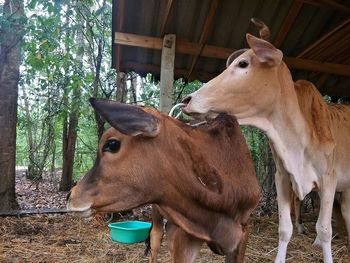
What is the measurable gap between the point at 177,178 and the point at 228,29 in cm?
363

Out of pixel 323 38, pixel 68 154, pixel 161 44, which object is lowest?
pixel 68 154

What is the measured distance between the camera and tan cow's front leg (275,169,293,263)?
12.3 feet

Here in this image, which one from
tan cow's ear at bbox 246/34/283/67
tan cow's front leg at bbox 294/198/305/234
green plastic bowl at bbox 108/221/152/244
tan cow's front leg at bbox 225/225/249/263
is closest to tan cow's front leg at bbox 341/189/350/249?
tan cow's front leg at bbox 294/198/305/234

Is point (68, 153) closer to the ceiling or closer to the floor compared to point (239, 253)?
closer to the floor

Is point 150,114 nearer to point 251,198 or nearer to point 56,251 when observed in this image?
point 251,198

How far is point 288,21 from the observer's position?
475 centimetres

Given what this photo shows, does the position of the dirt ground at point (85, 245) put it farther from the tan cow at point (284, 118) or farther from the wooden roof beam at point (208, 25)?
the wooden roof beam at point (208, 25)

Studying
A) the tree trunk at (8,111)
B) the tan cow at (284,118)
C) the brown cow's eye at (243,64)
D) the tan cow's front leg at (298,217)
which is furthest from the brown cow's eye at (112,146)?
the tree trunk at (8,111)

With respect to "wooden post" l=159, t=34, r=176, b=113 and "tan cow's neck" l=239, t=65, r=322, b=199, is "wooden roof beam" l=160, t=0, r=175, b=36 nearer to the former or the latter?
"wooden post" l=159, t=34, r=176, b=113

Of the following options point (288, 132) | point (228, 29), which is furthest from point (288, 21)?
point (288, 132)

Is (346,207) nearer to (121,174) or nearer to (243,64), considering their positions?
(243,64)

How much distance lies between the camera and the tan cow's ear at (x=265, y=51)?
325 centimetres

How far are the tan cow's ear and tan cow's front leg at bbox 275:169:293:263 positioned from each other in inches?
46.2

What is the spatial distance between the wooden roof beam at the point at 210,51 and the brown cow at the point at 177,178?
2.90 metres
